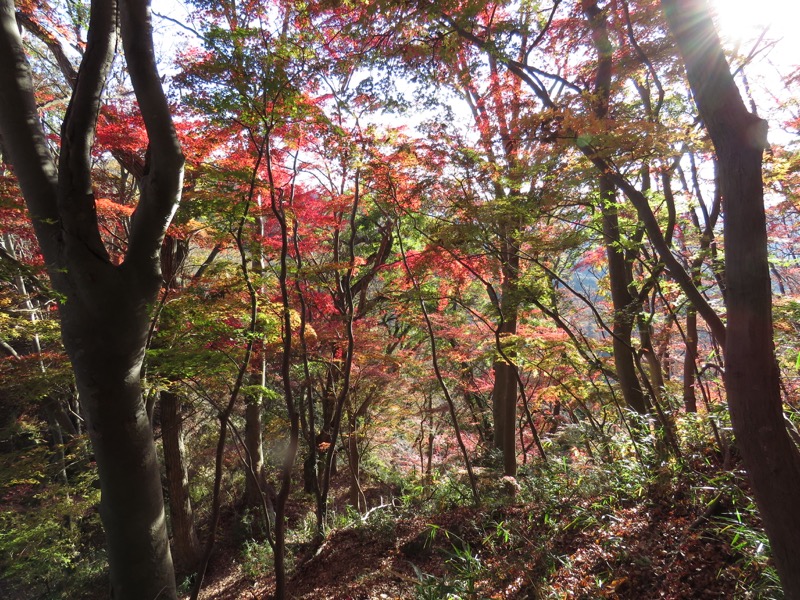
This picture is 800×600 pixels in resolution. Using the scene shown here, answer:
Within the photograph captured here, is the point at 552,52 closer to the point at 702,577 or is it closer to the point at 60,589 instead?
the point at 702,577

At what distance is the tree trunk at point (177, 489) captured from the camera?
7941 millimetres

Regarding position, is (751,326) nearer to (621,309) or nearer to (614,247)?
(621,309)

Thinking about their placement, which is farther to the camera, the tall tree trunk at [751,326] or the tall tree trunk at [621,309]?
the tall tree trunk at [621,309]

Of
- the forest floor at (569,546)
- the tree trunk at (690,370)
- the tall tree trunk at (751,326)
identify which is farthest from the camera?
the tree trunk at (690,370)

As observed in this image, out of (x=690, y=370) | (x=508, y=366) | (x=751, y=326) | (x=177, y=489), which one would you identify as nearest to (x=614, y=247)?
(x=508, y=366)

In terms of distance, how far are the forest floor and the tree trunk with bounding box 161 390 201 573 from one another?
3219mm

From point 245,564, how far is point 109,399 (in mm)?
6918

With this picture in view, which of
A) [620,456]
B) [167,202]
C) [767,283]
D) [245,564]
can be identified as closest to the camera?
[767,283]

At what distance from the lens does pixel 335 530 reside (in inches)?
257

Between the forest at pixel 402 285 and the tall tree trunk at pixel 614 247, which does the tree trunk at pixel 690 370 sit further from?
the tall tree trunk at pixel 614 247

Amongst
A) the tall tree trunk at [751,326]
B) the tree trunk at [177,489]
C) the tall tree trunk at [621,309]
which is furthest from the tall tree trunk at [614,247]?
the tree trunk at [177,489]

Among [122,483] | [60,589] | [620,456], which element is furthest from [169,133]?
[60,589]

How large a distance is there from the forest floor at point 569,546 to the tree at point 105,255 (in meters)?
2.45

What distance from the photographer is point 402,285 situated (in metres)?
9.37
